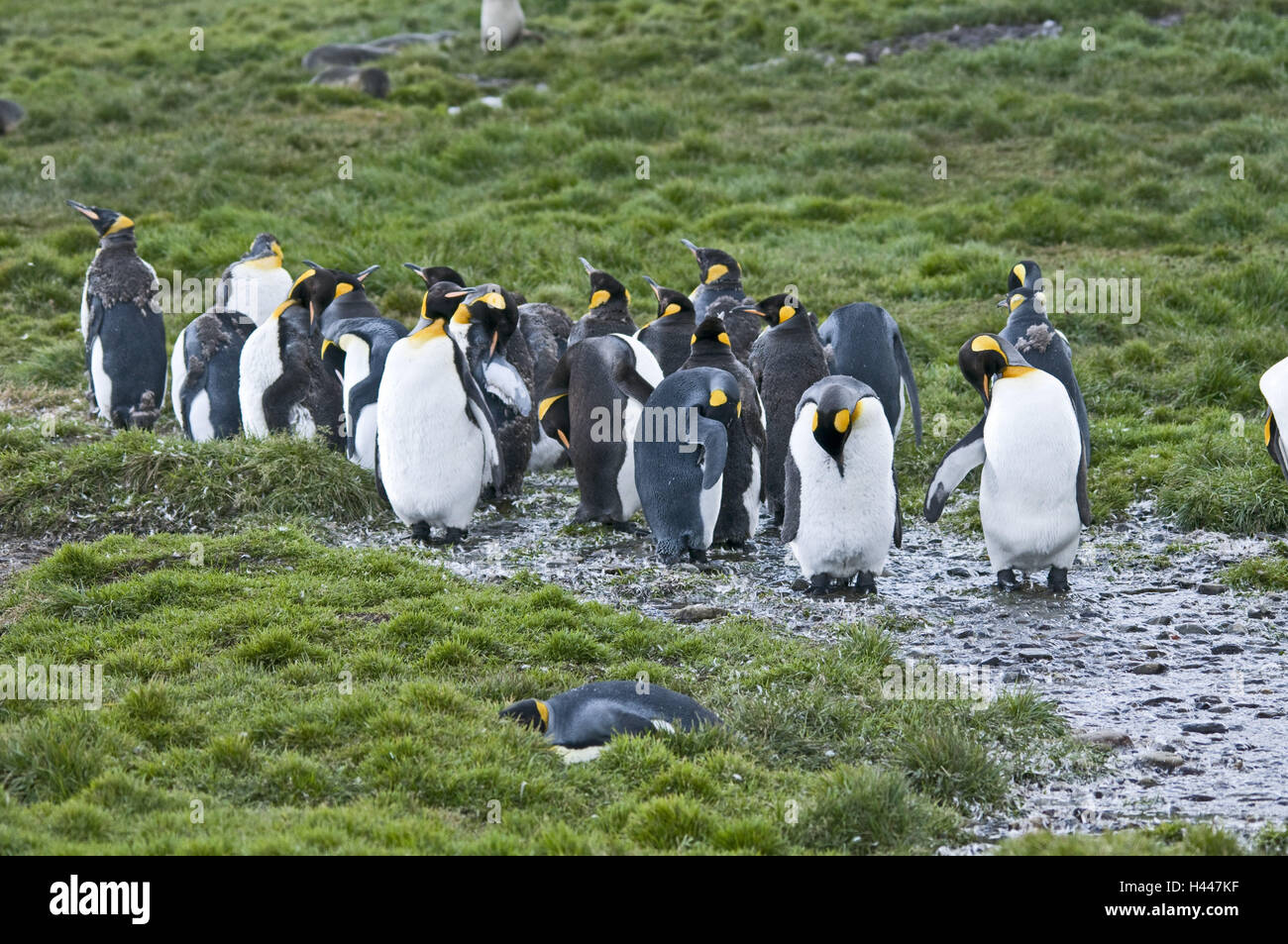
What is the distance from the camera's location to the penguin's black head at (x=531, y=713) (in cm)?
423

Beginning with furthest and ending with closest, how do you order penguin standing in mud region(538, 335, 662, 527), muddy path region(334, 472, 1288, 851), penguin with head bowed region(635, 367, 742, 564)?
penguin standing in mud region(538, 335, 662, 527)
penguin with head bowed region(635, 367, 742, 564)
muddy path region(334, 472, 1288, 851)

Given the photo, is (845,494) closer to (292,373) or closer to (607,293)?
(607,293)

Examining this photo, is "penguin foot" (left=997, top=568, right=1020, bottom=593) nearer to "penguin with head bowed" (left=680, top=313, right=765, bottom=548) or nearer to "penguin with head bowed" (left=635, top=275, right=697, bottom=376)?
"penguin with head bowed" (left=680, top=313, right=765, bottom=548)

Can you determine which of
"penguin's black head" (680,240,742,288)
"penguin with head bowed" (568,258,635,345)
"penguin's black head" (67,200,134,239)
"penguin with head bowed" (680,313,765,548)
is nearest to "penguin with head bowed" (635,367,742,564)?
"penguin with head bowed" (680,313,765,548)

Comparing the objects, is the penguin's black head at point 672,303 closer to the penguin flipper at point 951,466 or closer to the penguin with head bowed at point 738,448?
the penguin with head bowed at point 738,448

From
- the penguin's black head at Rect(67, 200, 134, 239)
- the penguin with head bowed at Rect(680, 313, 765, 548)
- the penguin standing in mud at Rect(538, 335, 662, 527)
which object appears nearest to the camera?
the penguin with head bowed at Rect(680, 313, 765, 548)

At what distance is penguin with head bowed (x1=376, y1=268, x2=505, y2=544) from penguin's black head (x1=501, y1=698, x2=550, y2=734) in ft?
8.33

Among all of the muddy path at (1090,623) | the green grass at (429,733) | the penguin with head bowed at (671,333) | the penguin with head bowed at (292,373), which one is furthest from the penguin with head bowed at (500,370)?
the green grass at (429,733)

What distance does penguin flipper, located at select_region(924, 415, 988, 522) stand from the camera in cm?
611

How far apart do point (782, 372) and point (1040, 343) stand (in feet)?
4.23

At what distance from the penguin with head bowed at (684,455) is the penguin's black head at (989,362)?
3.55ft

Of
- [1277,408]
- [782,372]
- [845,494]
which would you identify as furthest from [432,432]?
[1277,408]

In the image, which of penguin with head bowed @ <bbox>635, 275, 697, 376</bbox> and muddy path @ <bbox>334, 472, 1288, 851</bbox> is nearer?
muddy path @ <bbox>334, 472, 1288, 851</bbox>

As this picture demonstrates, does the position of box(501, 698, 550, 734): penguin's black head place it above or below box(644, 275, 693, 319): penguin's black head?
below
